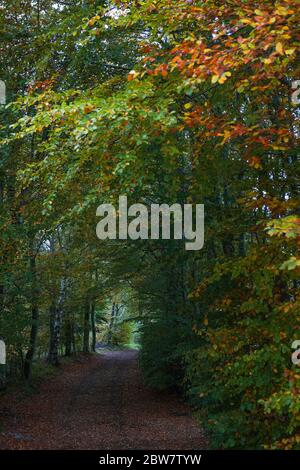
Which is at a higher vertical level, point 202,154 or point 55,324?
point 202,154

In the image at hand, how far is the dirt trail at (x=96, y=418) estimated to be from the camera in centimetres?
1087

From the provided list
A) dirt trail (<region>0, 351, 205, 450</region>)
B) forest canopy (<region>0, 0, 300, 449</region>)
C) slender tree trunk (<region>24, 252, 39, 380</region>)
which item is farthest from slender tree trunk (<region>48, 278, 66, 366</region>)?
forest canopy (<region>0, 0, 300, 449</region>)

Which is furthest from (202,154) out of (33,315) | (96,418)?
(33,315)

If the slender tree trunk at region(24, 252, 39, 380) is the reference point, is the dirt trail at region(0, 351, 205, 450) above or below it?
below

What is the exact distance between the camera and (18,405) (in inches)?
621

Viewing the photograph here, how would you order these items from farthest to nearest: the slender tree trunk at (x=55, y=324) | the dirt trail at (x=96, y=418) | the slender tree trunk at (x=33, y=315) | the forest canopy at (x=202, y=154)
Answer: the slender tree trunk at (x=55, y=324)
the slender tree trunk at (x=33, y=315)
the dirt trail at (x=96, y=418)
the forest canopy at (x=202, y=154)

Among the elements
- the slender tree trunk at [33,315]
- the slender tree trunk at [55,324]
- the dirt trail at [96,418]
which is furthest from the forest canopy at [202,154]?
→ the slender tree trunk at [55,324]

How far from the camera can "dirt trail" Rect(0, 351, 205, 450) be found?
10867 millimetres

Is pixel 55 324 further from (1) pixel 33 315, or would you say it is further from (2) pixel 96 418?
(2) pixel 96 418

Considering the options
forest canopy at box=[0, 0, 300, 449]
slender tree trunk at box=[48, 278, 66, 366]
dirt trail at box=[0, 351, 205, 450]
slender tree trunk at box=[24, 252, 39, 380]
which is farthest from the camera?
slender tree trunk at box=[48, 278, 66, 366]

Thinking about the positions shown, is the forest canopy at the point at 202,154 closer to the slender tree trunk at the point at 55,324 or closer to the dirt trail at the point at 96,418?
the dirt trail at the point at 96,418

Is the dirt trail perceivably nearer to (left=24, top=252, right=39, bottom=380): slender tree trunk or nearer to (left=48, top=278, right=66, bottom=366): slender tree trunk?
(left=24, top=252, right=39, bottom=380): slender tree trunk

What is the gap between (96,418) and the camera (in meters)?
14.2

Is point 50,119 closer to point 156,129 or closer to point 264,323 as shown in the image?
point 156,129
